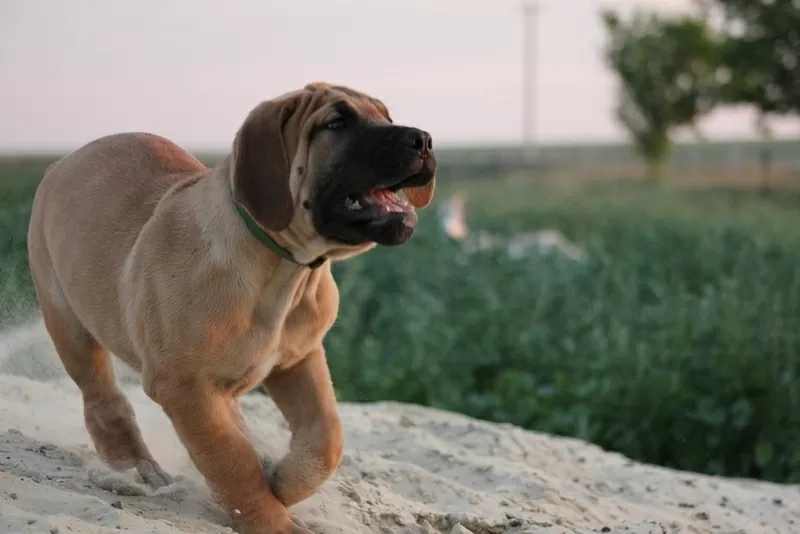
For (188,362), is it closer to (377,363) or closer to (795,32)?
(377,363)

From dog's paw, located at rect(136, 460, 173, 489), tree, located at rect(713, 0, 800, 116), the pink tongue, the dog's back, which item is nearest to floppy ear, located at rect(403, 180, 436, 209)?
the pink tongue

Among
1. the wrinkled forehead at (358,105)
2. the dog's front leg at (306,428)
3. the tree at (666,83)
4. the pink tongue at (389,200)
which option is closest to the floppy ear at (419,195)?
the pink tongue at (389,200)

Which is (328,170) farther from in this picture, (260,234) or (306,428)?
(306,428)

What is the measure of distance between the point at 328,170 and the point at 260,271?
429 millimetres

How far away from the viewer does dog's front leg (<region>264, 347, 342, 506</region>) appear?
3.93 m

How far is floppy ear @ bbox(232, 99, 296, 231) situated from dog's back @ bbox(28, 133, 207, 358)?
693 mm

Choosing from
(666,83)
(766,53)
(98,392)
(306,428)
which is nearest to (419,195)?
(306,428)

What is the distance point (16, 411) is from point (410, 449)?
6.64 feet

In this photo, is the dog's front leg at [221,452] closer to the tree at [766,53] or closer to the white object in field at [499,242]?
the white object in field at [499,242]

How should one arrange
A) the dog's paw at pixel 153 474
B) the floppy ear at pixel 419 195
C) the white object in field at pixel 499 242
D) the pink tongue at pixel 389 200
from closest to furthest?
the pink tongue at pixel 389 200, the floppy ear at pixel 419 195, the dog's paw at pixel 153 474, the white object in field at pixel 499 242

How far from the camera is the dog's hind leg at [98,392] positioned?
14.4ft

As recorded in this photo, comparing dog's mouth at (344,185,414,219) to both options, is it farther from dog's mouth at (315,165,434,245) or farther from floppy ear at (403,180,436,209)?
floppy ear at (403,180,436,209)

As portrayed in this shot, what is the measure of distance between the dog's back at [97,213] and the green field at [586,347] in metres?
0.44

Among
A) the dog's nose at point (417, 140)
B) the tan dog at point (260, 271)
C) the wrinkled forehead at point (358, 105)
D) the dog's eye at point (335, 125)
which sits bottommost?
the tan dog at point (260, 271)
